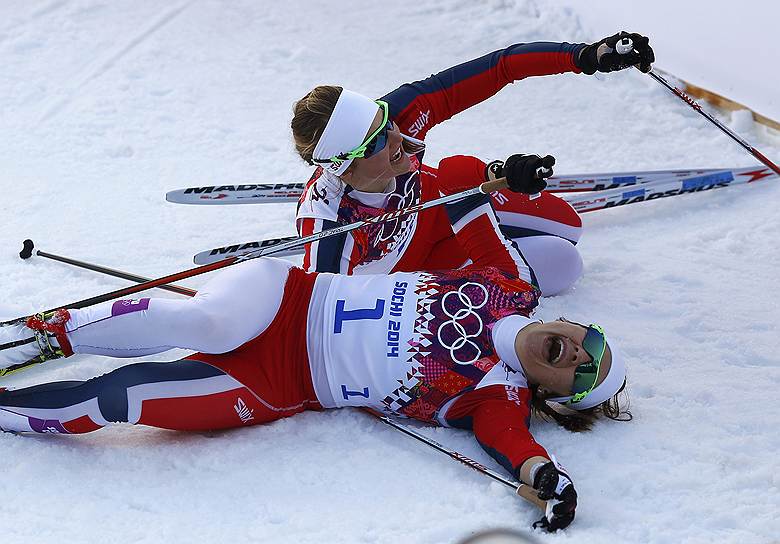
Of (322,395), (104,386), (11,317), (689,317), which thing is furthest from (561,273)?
(11,317)

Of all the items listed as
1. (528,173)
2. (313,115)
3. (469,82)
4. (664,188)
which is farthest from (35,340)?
(664,188)

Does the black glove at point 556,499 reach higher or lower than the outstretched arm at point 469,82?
lower

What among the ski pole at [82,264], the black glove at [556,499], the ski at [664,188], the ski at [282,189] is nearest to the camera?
the black glove at [556,499]

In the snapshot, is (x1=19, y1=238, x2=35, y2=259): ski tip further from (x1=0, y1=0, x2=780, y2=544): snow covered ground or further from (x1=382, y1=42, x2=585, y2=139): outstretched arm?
(x1=382, y1=42, x2=585, y2=139): outstretched arm

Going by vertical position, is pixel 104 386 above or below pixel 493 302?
below

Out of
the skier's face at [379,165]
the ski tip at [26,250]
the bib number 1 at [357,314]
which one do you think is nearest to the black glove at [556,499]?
the bib number 1 at [357,314]

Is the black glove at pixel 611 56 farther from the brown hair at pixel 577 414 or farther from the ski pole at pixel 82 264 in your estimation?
the ski pole at pixel 82 264

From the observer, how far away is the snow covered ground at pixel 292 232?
1.86m

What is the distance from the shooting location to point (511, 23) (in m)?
4.39

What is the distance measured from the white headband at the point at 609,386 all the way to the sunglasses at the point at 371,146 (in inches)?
27.1

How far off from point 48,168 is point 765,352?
8.29 feet

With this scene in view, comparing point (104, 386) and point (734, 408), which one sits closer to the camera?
point (104, 386)

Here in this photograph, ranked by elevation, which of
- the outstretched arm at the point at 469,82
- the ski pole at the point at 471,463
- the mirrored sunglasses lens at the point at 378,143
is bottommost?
the ski pole at the point at 471,463

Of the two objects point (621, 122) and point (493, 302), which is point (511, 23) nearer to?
point (621, 122)
